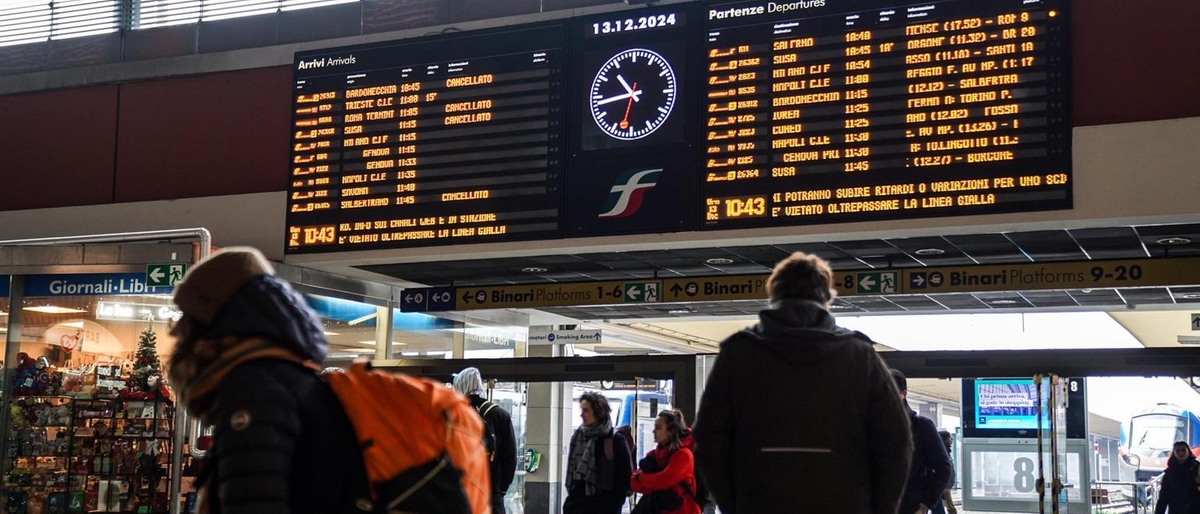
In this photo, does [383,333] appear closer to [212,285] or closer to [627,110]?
[627,110]

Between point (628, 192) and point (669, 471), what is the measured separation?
2.10m

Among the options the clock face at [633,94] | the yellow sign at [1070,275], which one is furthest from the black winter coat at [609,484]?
the yellow sign at [1070,275]

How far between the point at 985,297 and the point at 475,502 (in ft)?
33.4

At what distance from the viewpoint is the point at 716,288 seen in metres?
10.4

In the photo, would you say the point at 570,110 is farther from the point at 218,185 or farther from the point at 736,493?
the point at 736,493

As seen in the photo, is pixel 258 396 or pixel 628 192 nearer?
pixel 258 396

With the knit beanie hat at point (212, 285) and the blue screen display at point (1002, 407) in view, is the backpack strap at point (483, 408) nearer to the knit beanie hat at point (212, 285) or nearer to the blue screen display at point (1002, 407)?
the knit beanie hat at point (212, 285)

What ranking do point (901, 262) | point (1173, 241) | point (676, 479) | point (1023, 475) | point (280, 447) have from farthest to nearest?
point (1023, 475)
point (901, 262)
point (1173, 241)
point (676, 479)
point (280, 447)

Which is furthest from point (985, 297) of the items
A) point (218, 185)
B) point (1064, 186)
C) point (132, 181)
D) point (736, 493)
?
point (736, 493)

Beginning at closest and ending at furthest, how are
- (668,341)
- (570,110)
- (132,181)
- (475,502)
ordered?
(475,502) → (570,110) → (132,181) → (668,341)

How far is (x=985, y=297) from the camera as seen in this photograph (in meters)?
11.6

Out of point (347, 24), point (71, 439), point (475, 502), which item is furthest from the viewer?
point (347, 24)

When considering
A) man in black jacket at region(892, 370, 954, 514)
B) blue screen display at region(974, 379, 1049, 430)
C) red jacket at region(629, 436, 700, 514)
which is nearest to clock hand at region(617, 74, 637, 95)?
red jacket at region(629, 436, 700, 514)

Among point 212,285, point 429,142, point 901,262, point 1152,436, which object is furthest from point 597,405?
point 1152,436
